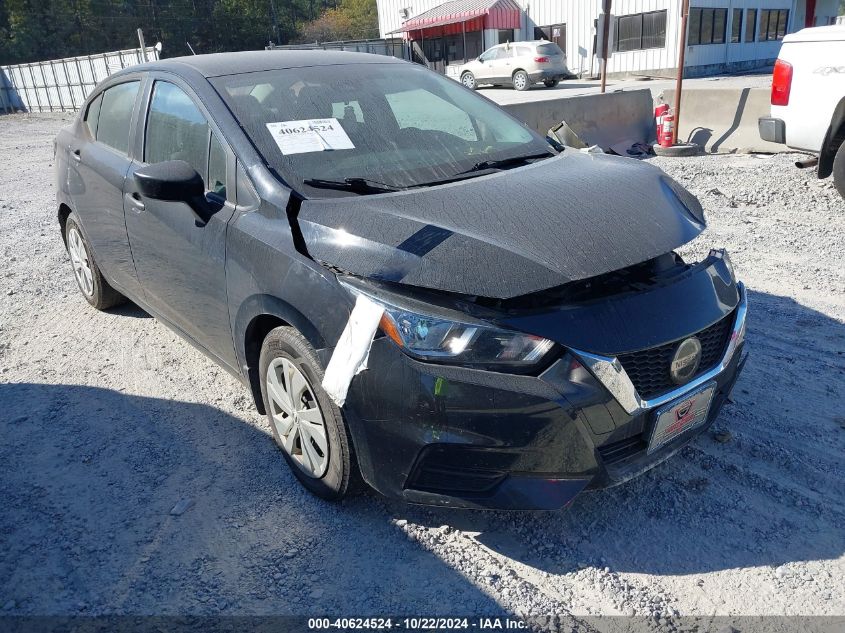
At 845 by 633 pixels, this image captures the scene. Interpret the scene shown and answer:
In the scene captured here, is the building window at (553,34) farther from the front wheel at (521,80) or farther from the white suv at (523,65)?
the front wheel at (521,80)

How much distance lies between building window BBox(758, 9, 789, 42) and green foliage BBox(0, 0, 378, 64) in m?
35.2

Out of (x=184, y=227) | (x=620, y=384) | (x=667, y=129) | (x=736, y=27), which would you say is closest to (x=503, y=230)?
(x=620, y=384)

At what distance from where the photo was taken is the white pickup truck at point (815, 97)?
21.0ft

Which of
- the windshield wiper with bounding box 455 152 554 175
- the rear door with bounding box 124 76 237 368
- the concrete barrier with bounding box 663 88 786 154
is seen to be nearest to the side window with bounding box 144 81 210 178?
the rear door with bounding box 124 76 237 368

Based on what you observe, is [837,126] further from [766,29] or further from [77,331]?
[766,29]

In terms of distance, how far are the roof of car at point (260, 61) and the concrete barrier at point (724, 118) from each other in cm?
676

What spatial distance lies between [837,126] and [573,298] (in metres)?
5.49

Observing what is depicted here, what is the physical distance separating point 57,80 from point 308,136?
3167 cm

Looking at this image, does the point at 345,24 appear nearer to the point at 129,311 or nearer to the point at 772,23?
the point at 772,23

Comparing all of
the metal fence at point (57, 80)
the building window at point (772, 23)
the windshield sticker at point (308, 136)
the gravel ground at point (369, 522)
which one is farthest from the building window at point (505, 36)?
the windshield sticker at point (308, 136)

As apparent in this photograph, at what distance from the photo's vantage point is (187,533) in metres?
2.73

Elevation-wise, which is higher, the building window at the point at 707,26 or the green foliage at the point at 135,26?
the green foliage at the point at 135,26

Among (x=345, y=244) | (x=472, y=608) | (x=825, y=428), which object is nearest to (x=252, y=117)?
(x=345, y=244)

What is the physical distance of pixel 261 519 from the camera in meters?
2.78
